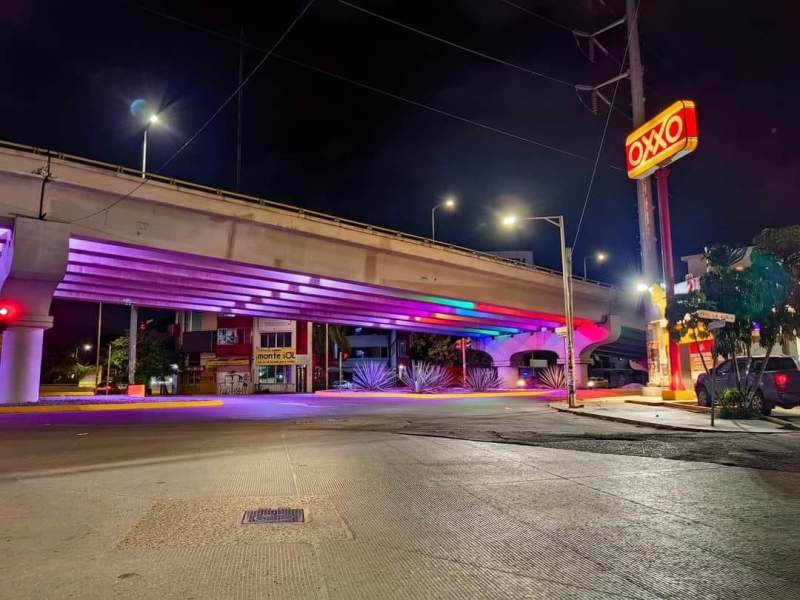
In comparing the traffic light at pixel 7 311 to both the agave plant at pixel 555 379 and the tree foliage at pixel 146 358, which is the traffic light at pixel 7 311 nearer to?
the agave plant at pixel 555 379

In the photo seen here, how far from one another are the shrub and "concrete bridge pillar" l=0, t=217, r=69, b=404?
23.1 metres

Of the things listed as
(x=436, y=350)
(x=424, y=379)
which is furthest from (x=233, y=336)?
(x=424, y=379)

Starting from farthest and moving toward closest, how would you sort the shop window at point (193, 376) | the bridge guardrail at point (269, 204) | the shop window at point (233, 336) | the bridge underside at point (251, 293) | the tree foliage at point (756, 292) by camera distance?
A: the shop window at point (193, 376) < the shop window at point (233, 336) < the bridge underside at point (251, 293) < the bridge guardrail at point (269, 204) < the tree foliage at point (756, 292)

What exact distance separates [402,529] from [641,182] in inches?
1113

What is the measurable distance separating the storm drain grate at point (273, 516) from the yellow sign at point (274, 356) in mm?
56902

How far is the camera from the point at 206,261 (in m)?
26.8

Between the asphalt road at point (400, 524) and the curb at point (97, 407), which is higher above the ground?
the curb at point (97, 407)

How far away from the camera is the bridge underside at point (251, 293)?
1070 inches

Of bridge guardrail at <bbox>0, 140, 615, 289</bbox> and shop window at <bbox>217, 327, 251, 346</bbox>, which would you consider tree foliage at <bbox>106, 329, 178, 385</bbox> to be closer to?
shop window at <bbox>217, 327, 251, 346</bbox>

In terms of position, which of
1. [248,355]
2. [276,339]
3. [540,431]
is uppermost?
[276,339]

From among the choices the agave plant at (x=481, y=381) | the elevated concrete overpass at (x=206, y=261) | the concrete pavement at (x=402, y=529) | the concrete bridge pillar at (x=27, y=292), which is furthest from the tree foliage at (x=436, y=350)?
the concrete pavement at (x=402, y=529)

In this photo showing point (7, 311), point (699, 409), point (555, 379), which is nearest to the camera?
point (699, 409)

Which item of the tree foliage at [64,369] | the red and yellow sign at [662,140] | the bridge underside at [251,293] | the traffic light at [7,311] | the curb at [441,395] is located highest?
the red and yellow sign at [662,140]

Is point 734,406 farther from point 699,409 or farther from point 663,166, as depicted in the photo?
point 663,166
